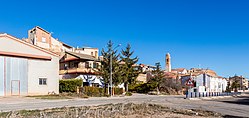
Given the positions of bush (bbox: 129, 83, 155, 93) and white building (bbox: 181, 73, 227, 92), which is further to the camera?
white building (bbox: 181, 73, 227, 92)

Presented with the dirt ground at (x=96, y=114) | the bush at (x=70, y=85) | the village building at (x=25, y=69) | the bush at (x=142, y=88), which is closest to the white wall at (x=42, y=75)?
the village building at (x=25, y=69)

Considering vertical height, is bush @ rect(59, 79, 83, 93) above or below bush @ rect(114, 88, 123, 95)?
above

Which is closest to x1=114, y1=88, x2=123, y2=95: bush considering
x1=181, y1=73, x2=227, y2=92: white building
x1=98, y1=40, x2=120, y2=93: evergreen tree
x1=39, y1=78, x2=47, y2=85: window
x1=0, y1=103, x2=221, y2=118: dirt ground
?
x1=98, y1=40, x2=120, y2=93: evergreen tree

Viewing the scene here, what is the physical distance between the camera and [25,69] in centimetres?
4219

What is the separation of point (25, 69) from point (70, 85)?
8.15 m

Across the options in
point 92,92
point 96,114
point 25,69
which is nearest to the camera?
point 96,114

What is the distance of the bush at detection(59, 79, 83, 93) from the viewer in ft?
153

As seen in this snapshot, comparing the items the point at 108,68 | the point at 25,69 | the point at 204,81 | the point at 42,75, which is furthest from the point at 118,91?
the point at 204,81

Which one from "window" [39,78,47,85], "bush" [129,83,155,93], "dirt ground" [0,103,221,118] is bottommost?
"bush" [129,83,155,93]

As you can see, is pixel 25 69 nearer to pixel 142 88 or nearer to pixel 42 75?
pixel 42 75

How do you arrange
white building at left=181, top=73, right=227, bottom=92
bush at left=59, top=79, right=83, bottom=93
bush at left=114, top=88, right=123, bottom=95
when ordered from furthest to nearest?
white building at left=181, top=73, right=227, bottom=92, bush at left=114, top=88, right=123, bottom=95, bush at left=59, top=79, right=83, bottom=93

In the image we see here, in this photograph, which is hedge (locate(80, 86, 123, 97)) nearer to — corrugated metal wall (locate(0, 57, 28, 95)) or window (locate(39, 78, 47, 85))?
window (locate(39, 78, 47, 85))

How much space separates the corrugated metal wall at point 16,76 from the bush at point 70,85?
22.7 ft

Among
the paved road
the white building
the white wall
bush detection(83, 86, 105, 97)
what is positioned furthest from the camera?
the white building
